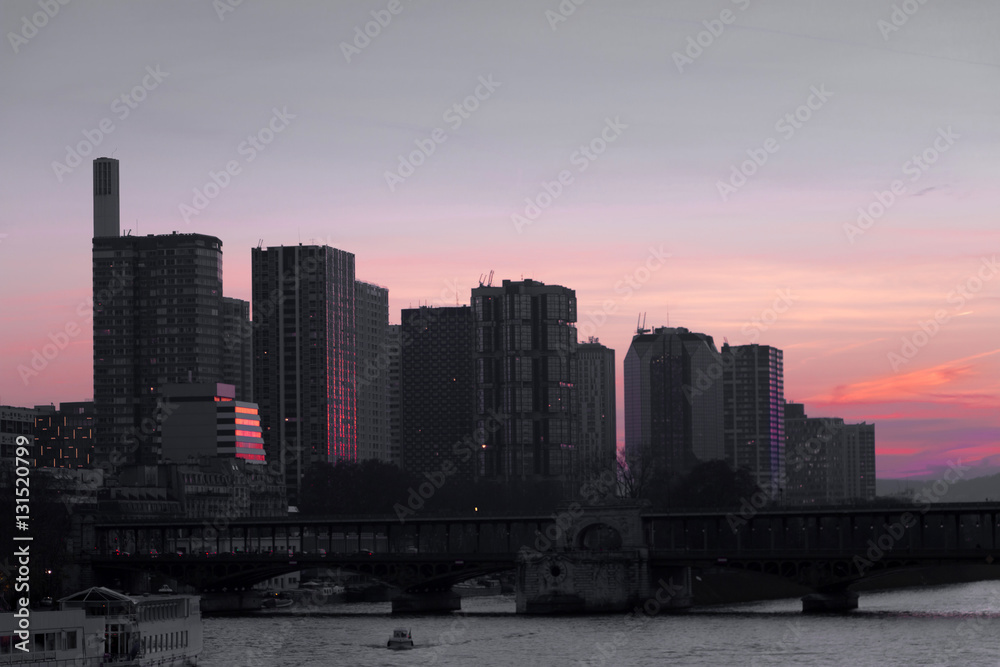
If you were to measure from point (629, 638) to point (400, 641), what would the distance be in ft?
55.9

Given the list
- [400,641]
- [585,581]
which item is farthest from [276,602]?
[400,641]

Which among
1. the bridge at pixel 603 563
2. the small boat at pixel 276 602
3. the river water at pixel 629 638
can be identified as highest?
the bridge at pixel 603 563

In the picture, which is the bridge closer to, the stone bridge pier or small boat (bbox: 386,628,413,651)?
the stone bridge pier

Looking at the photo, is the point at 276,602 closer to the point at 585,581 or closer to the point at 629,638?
the point at 585,581

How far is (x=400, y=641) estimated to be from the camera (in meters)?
114

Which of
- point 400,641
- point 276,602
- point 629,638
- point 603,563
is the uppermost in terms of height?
point 603,563

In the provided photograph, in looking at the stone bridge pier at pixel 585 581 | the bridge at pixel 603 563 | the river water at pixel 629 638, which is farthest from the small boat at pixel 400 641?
the bridge at pixel 603 563

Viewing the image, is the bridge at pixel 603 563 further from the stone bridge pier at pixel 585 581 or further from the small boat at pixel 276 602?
Answer: the small boat at pixel 276 602

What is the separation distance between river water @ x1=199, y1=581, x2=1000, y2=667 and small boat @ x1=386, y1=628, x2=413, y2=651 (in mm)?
1022

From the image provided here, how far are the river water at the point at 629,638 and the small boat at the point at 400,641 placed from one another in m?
1.02

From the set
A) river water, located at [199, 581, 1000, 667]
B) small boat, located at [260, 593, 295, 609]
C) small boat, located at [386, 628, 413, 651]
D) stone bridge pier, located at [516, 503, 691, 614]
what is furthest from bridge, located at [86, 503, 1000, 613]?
small boat, located at [386, 628, 413, 651]

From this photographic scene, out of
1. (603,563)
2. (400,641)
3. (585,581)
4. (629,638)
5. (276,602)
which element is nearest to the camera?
(400,641)

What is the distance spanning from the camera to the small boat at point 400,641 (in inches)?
4471

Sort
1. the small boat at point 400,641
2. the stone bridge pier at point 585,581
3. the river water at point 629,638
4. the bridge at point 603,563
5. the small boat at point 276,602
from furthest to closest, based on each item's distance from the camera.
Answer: the small boat at point 276,602 < the stone bridge pier at point 585,581 < the bridge at point 603,563 < the small boat at point 400,641 < the river water at point 629,638
